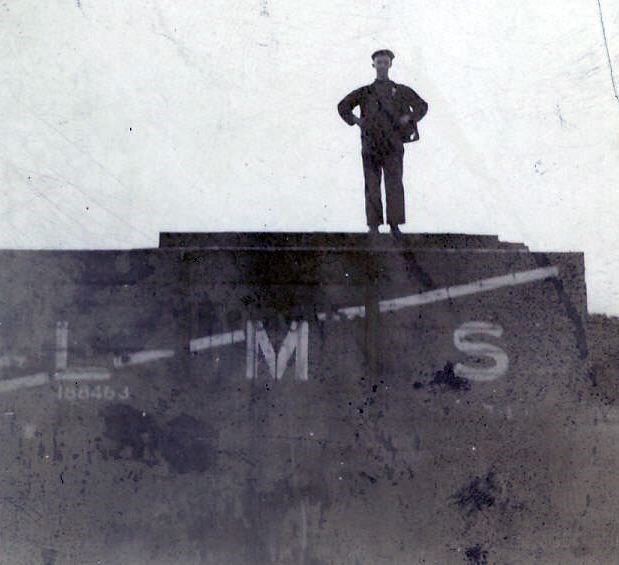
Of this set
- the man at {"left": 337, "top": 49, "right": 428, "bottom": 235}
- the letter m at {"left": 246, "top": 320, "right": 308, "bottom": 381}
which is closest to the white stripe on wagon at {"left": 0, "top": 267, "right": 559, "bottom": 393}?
the letter m at {"left": 246, "top": 320, "right": 308, "bottom": 381}

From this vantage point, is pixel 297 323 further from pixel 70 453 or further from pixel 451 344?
pixel 70 453

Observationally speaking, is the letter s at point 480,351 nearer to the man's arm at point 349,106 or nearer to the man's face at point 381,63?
the man's arm at point 349,106

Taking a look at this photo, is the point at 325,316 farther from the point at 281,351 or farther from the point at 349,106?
the point at 349,106

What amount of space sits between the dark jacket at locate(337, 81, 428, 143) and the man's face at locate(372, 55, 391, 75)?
0.09m

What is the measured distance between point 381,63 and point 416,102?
313mm

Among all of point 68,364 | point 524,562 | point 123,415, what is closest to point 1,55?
point 68,364

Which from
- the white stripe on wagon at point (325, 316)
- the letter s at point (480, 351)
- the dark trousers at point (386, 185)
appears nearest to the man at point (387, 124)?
the dark trousers at point (386, 185)

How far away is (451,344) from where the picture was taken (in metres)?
3.17

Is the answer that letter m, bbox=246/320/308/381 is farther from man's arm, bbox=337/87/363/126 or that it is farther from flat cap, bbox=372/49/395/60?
flat cap, bbox=372/49/395/60

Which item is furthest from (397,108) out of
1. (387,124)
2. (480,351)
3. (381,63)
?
(480,351)

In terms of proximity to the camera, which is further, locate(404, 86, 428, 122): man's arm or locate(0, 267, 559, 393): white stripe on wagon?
locate(404, 86, 428, 122): man's arm

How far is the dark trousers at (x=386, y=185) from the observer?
3.41 m

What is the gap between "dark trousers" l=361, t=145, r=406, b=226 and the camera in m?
3.41

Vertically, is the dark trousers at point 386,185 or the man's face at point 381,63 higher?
the man's face at point 381,63
